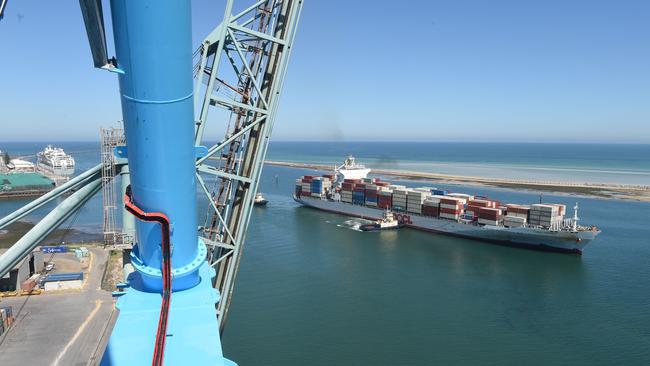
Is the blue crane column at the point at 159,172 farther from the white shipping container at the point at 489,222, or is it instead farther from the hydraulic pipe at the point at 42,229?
the white shipping container at the point at 489,222

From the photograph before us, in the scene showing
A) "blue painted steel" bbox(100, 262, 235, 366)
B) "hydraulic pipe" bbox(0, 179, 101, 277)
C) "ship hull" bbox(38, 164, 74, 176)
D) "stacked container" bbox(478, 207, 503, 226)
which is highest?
"hydraulic pipe" bbox(0, 179, 101, 277)

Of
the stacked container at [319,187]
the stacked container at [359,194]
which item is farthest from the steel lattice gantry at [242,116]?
the stacked container at [319,187]

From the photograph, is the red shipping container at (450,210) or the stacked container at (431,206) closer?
the red shipping container at (450,210)

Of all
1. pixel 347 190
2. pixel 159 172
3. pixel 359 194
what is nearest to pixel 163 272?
pixel 159 172

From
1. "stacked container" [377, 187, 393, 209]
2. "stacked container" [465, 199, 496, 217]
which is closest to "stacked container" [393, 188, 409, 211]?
"stacked container" [377, 187, 393, 209]

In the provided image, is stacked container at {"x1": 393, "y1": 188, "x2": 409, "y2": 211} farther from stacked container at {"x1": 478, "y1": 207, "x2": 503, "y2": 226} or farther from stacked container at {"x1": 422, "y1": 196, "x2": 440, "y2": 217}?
stacked container at {"x1": 478, "y1": 207, "x2": 503, "y2": 226}

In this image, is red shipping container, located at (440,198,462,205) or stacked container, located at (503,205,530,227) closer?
stacked container, located at (503,205,530,227)
